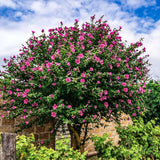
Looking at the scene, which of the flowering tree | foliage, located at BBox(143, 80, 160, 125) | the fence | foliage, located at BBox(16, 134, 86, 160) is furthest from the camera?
foliage, located at BBox(143, 80, 160, 125)

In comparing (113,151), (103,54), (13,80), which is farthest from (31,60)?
(113,151)

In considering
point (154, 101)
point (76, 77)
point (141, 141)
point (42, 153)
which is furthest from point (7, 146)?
point (154, 101)

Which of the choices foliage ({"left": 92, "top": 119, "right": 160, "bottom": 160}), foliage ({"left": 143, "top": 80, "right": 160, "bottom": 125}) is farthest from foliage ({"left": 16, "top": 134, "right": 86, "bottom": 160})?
foliage ({"left": 143, "top": 80, "right": 160, "bottom": 125})

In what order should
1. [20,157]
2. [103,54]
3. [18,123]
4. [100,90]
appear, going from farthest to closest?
[18,123] → [103,54] → [100,90] → [20,157]

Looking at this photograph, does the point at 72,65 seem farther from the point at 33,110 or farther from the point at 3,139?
the point at 3,139

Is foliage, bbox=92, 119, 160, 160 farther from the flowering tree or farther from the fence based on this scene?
the fence

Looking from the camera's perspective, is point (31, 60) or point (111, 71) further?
point (31, 60)

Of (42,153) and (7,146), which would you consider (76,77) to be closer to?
(42,153)

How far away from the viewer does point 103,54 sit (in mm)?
3971

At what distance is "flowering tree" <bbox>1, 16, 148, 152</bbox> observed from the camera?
373 cm

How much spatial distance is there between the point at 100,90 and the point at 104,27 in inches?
74.7


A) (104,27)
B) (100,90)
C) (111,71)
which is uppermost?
(104,27)

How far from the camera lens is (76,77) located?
3641 millimetres

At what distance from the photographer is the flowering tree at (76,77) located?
3727mm
